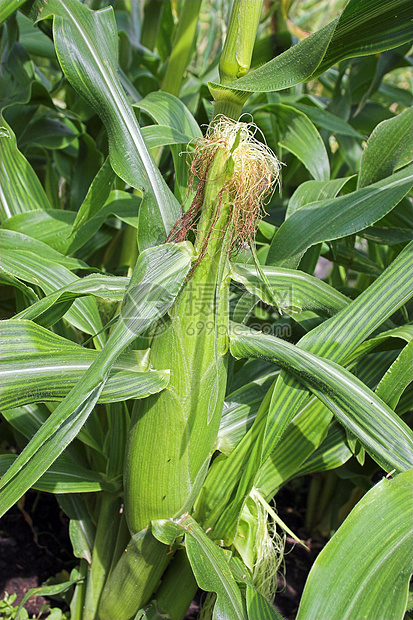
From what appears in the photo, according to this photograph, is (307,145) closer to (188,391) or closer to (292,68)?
(292,68)

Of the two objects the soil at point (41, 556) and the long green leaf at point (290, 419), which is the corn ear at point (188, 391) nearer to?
the long green leaf at point (290, 419)

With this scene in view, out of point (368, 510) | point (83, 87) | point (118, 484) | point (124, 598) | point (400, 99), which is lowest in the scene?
point (124, 598)

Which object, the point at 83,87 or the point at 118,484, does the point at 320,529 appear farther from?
the point at 83,87

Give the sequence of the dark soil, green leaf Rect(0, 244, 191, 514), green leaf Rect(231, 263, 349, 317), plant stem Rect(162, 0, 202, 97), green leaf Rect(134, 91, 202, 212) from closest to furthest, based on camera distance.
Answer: green leaf Rect(0, 244, 191, 514)
green leaf Rect(231, 263, 349, 317)
green leaf Rect(134, 91, 202, 212)
the dark soil
plant stem Rect(162, 0, 202, 97)

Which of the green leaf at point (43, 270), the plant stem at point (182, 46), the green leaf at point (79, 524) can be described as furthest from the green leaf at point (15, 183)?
the green leaf at point (79, 524)

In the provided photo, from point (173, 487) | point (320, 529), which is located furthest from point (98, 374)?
point (320, 529)

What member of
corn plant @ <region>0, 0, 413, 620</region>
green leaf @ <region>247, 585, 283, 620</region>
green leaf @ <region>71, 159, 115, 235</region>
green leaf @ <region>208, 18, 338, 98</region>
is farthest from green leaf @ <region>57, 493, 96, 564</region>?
green leaf @ <region>208, 18, 338, 98</region>

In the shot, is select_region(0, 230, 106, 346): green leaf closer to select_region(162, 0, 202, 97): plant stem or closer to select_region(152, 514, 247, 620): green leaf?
select_region(152, 514, 247, 620): green leaf
